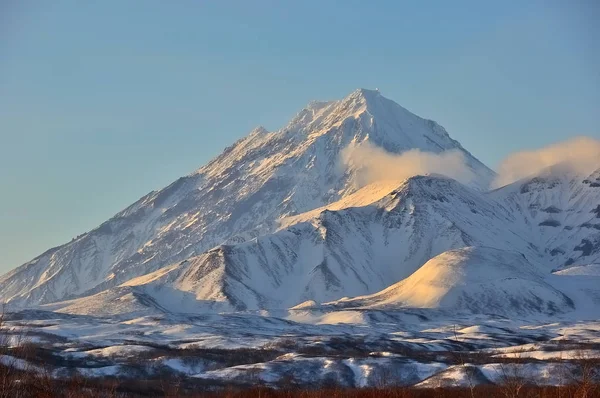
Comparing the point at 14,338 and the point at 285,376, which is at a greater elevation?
the point at 14,338

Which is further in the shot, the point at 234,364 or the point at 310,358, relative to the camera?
the point at 234,364

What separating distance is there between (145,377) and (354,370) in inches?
1190

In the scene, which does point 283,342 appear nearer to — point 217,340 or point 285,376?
point 217,340

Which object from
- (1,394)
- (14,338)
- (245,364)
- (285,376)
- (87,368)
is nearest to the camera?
(1,394)

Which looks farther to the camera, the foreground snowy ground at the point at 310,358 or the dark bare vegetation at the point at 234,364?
the foreground snowy ground at the point at 310,358

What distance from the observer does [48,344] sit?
179500mm

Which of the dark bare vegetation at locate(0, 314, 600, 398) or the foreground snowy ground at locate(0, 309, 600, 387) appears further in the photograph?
the foreground snowy ground at locate(0, 309, 600, 387)

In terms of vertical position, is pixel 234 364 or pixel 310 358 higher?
pixel 234 364

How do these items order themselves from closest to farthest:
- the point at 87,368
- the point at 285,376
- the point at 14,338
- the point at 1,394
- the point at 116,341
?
the point at 1,394 → the point at 285,376 → the point at 87,368 → the point at 14,338 → the point at 116,341

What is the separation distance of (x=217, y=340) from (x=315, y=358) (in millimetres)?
43985

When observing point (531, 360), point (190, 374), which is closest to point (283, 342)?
point (190, 374)

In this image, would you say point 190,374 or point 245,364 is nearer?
point 190,374

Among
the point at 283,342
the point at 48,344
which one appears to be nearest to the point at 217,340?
the point at 283,342

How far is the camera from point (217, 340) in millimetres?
Answer: 184000
